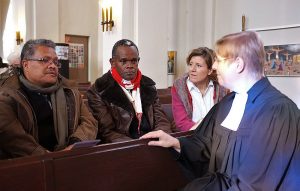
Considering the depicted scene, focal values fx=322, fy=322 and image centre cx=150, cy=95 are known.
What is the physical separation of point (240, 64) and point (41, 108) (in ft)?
5.10

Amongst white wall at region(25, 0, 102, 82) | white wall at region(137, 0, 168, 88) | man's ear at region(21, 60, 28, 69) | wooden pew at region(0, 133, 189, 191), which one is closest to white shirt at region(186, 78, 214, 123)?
wooden pew at region(0, 133, 189, 191)

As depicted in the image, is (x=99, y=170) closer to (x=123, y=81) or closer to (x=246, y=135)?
(x=246, y=135)

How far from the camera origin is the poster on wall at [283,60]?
562 centimetres

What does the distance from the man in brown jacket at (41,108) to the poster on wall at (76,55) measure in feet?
16.9

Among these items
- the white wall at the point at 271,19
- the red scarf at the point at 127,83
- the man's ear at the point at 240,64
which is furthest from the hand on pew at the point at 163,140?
the white wall at the point at 271,19

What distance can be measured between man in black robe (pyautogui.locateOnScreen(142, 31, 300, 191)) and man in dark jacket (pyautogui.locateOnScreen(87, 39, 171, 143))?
985mm

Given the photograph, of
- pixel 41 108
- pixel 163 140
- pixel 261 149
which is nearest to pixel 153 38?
pixel 41 108

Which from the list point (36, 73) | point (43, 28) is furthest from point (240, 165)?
point (43, 28)

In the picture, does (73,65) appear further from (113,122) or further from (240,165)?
(240,165)

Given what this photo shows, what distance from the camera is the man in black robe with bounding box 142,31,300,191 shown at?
149 centimetres

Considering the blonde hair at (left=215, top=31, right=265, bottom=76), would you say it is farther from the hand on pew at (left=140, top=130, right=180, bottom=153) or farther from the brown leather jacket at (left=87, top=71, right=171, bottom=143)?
the brown leather jacket at (left=87, top=71, right=171, bottom=143)

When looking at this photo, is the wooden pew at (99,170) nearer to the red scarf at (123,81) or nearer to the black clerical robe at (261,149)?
the black clerical robe at (261,149)

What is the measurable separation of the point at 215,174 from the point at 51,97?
4.77 ft

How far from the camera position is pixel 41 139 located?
8.07 feet
